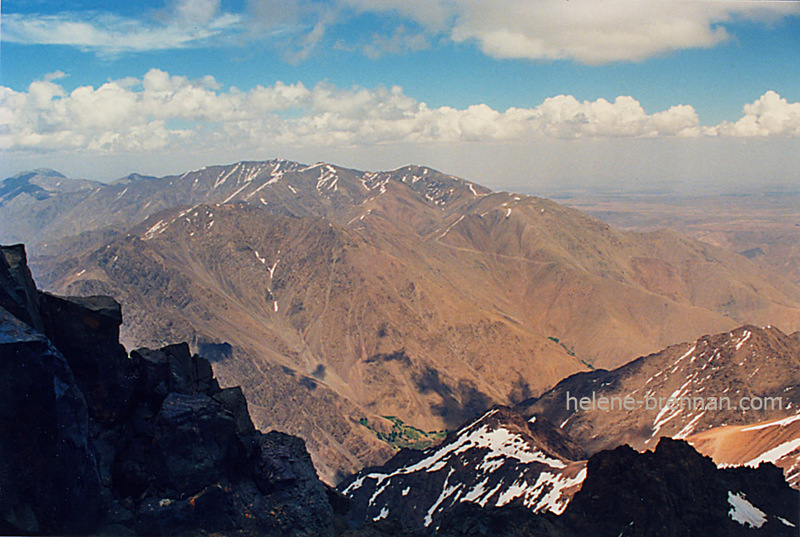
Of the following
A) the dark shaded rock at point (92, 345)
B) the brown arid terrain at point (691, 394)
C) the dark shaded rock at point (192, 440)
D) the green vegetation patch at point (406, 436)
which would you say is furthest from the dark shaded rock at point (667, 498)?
the green vegetation patch at point (406, 436)

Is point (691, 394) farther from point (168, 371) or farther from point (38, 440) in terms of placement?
point (38, 440)

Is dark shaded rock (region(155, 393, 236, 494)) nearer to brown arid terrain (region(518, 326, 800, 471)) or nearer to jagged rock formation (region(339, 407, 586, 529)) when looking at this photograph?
jagged rock formation (region(339, 407, 586, 529))

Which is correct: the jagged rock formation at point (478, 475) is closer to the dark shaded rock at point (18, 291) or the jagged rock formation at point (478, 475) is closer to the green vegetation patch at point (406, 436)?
the dark shaded rock at point (18, 291)

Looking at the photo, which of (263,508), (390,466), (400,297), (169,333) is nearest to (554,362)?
(400,297)

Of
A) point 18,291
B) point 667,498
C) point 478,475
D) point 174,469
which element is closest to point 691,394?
point 478,475

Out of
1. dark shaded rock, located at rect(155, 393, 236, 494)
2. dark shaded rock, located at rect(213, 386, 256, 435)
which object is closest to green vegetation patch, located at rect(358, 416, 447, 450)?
dark shaded rock, located at rect(213, 386, 256, 435)

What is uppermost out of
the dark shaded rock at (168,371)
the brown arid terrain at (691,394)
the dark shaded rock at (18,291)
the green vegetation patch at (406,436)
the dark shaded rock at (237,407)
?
the dark shaded rock at (18,291)

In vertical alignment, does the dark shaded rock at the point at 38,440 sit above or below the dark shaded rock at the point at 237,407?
above

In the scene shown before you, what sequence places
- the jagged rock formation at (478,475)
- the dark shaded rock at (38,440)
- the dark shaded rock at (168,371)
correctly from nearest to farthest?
the dark shaded rock at (38,440)
the dark shaded rock at (168,371)
the jagged rock formation at (478,475)
